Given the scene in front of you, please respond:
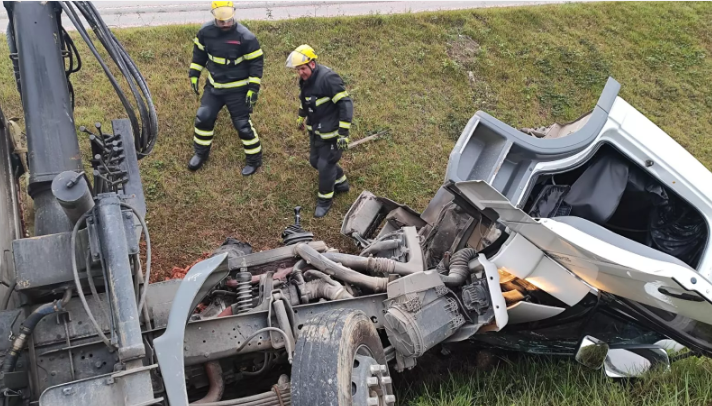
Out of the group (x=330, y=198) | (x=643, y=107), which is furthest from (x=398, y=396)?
(x=643, y=107)

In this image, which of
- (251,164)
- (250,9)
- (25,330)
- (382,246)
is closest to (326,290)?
(382,246)

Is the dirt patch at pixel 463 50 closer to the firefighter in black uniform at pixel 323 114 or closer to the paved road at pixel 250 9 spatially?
the paved road at pixel 250 9

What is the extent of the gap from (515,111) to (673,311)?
4.85 m

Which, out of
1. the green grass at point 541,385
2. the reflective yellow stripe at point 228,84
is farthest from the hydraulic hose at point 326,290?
the reflective yellow stripe at point 228,84

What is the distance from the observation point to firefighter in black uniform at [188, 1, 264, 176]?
18.1 ft

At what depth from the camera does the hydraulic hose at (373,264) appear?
357 centimetres

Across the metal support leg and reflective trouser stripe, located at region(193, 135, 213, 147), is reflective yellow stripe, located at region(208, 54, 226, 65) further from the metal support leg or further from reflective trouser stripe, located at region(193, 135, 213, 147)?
the metal support leg

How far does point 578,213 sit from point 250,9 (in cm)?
715

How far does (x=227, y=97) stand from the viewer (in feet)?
18.8

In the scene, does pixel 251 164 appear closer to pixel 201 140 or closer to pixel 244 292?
pixel 201 140

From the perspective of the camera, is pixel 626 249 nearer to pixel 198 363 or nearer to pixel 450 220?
pixel 450 220

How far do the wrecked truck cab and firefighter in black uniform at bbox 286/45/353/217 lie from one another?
196 centimetres

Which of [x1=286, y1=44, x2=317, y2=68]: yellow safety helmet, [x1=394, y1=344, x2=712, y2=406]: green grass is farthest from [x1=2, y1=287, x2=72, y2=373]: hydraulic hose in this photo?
[x1=286, y1=44, x2=317, y2=68]: yellow safety helmet

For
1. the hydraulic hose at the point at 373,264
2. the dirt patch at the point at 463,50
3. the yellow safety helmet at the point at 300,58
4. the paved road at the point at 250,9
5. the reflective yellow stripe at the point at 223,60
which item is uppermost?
the paved road at the point at 250,9
